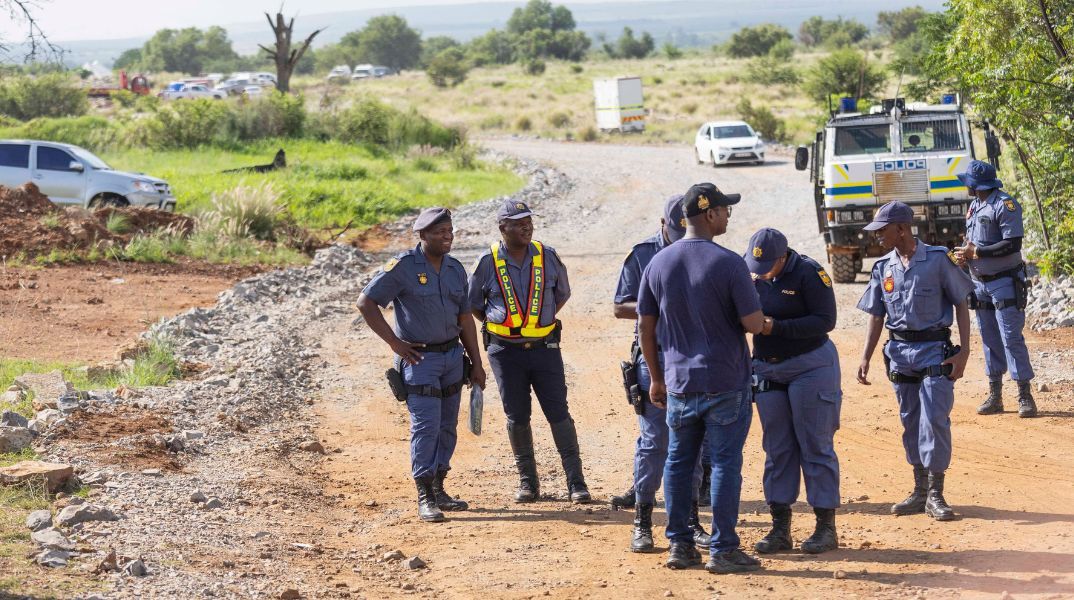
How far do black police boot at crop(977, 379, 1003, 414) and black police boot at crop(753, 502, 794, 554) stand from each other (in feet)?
12.2

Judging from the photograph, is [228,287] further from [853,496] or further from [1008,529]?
[1008,529]

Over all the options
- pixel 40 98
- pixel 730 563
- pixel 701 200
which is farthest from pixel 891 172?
pixel 40 98

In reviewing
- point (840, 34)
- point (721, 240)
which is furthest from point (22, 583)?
point (840, 34)

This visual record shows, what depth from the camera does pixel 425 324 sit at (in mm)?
7301

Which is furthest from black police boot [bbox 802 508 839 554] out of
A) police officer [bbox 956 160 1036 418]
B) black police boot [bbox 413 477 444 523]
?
police officer [bbox 956 160 1036 418]

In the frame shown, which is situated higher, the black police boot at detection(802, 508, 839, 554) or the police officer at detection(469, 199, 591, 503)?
the police officer at detection(469, 199, 591, 503)

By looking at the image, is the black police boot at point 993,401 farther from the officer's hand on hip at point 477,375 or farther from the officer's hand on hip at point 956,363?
the officer's hand on hip at point 477,375

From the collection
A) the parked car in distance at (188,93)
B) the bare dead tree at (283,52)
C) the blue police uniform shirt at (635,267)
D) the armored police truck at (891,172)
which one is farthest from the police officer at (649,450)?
the parked car in distance at (188,93)

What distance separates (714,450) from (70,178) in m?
18.9

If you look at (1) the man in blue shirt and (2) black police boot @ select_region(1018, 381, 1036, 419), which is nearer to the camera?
(1) the man in blue shirt

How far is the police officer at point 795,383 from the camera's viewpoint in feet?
20.6

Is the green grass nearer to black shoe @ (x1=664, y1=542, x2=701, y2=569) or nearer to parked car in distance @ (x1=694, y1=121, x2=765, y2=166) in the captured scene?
parked car in distance @ (x1=694, y1=121, x2=765, y2=166)

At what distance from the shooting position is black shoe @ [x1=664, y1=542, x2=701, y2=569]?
243 inches

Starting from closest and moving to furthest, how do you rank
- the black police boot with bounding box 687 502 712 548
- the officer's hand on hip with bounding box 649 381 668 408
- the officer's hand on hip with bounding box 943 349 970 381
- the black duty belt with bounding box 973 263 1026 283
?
1. the officer's hand on hip with bounding box 649 381 668 408
2. the black police boot with bounding box 687 502 712 548
3. the officer's hand on hip with bounding box 943 349 970 381
4. the black duty belt with bounding box 973 263 1026 283
